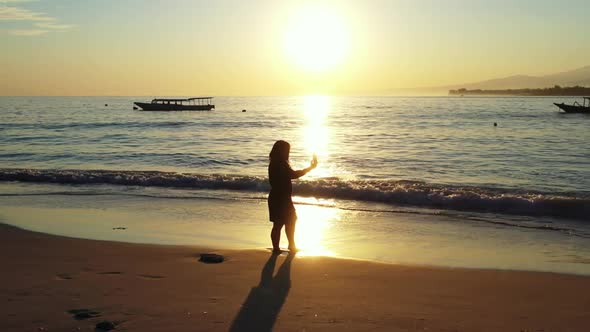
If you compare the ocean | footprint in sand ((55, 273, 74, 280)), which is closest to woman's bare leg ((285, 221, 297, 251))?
the ocean

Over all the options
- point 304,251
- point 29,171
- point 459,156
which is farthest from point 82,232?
point 459,156

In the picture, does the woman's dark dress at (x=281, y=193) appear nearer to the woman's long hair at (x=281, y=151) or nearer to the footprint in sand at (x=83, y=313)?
the woman's long hair at (x=281, y=151)

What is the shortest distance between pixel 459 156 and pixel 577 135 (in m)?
15.6

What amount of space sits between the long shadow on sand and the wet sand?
12 mm

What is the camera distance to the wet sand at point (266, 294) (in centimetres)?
543

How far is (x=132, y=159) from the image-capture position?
2616 cm

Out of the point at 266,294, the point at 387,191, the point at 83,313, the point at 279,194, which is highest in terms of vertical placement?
the point at 279,194

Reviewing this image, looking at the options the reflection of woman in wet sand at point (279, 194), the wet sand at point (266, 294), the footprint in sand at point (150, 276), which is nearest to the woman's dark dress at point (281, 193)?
the reflection of woman in wet sand at point (279, 194)

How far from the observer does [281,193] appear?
336 inches

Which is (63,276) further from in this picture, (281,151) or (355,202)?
(355,202)

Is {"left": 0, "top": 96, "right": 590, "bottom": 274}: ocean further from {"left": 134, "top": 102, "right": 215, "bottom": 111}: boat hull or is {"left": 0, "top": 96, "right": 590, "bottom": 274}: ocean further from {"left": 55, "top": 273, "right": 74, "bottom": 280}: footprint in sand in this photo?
{"left": 134, "top": 102, "right": 215, "bottom": 111}: boat hull

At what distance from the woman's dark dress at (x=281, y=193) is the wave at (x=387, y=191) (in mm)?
6666

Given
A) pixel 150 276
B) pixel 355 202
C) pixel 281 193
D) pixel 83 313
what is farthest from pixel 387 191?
pixel 83 313

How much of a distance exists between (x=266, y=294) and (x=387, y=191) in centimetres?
948
